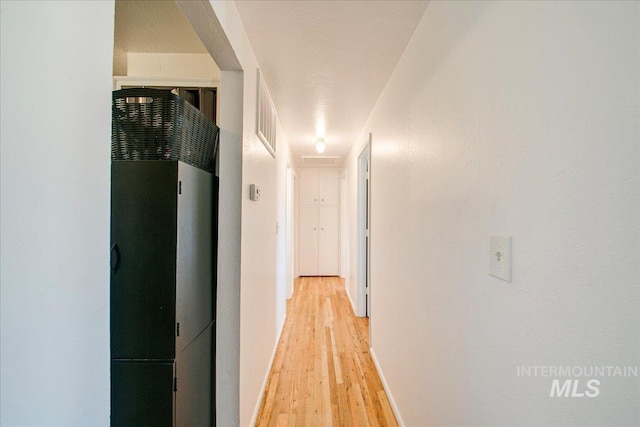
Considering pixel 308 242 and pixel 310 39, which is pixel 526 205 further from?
pixel 308 242

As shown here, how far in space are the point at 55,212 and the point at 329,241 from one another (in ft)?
17.6

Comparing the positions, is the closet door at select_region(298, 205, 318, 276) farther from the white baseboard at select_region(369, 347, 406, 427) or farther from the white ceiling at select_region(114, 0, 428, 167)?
the white ceiling at select_region(114, 0, 428, 167)

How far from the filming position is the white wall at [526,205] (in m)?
0.50

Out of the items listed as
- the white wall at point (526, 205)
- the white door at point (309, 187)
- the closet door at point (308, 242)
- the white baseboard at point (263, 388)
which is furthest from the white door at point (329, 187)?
the white wall at point (526, 205)

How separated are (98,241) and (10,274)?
6.0 inches

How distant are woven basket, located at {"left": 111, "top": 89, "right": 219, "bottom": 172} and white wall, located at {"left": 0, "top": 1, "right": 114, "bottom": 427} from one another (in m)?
0.61

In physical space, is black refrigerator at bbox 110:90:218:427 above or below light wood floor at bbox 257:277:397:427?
above

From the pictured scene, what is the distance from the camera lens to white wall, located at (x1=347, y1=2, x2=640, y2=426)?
0.50m

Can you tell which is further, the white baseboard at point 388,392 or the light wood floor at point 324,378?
the light wood floor at point 324,378

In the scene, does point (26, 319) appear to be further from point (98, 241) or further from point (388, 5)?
point (388, 5)

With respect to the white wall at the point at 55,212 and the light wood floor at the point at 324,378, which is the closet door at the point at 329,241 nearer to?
the light wood floor at the point at 324,378

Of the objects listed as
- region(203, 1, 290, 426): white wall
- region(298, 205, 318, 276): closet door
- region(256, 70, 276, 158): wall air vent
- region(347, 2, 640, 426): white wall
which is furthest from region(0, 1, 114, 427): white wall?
region(298, 205, 318, 276): closet door

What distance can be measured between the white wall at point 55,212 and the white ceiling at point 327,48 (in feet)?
3.48

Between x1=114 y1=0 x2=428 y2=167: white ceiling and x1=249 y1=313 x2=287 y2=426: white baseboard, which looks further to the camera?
x1=249 y1=313 x2=287 y2=426: white baseboard
